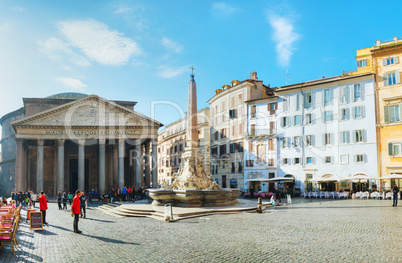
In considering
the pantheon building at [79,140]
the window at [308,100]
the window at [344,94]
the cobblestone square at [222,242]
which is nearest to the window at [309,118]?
the window at [308,100]

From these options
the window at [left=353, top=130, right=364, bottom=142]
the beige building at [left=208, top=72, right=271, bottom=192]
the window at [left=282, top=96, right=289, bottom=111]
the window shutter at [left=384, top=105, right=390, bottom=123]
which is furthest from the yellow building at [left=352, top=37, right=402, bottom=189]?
the beige building at [left=208, top=72, right=271, bottom=192]

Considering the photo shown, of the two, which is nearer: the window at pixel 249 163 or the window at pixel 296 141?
the window at pixel 296 141

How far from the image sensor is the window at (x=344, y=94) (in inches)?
1345

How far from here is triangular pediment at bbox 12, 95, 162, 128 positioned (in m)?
38.5

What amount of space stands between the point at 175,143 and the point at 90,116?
22.2 metres

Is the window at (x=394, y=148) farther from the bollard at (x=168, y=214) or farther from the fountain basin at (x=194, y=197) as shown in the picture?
the bollard at (x=168, y=214)

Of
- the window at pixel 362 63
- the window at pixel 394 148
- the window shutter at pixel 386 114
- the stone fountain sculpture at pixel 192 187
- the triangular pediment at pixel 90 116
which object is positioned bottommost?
the stone fountain sculpture at pixel 192 187

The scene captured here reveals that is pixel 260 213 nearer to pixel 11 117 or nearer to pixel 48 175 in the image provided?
pixel 48 175

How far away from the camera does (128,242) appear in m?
10.1

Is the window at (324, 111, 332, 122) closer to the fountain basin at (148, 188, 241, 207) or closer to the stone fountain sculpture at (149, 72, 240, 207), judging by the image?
the stone fountain sculpture at (149, 72, 240, 207)

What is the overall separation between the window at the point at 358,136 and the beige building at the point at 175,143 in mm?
20904

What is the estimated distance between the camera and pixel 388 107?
31.2 m

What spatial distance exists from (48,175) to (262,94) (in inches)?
1148

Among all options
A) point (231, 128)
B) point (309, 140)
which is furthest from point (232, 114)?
point (309, 140)
